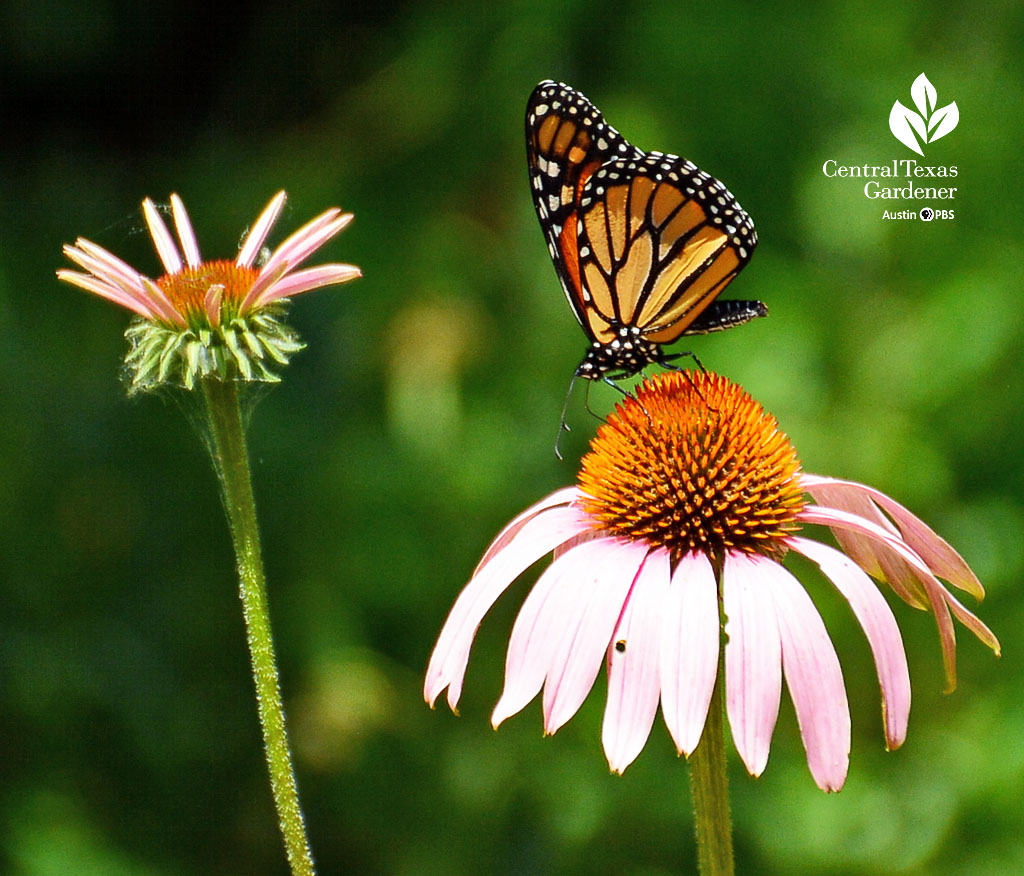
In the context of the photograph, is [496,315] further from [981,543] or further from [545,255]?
[981,543]

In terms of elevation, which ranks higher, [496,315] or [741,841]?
[496,315]

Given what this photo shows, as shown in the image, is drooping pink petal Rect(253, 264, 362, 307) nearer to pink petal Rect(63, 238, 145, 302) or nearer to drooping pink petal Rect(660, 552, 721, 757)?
pink petal Rect(63, 238, 145, 302)

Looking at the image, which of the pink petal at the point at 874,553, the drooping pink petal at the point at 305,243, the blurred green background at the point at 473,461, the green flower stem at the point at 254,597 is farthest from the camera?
the blurred green background at the point at 473,461

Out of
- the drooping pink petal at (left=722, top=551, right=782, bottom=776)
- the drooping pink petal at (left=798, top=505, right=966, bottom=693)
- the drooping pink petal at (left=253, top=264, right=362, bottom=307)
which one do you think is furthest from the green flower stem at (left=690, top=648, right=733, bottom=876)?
the drooping pink petal at (left=253, top=264, right=362, bottom=307)

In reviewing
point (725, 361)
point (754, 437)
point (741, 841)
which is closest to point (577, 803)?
point (741, 841)

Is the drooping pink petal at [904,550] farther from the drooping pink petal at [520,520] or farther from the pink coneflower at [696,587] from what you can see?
the drooping pink petal at [520,520]

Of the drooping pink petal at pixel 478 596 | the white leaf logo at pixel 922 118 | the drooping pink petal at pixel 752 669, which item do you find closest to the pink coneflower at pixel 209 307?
the drooping pink petal at pixel 478 596

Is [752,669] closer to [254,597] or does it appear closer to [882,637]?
[882,637]
